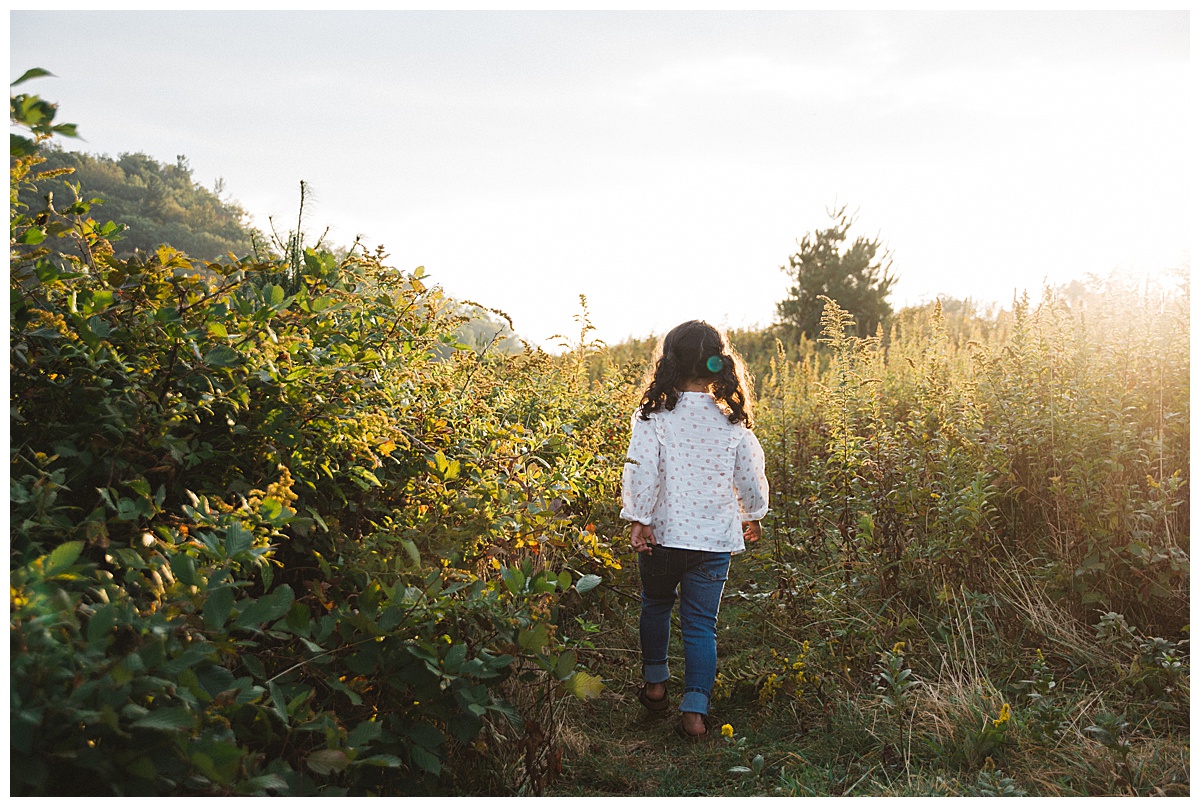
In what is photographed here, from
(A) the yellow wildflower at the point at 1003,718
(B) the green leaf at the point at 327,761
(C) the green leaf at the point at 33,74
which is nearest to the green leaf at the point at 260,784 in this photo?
(B) the green leaf at the point at 327,761

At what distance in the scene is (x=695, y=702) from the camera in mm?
3271

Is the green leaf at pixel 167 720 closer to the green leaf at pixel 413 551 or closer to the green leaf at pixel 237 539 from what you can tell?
the green leaf at pixel 237 539

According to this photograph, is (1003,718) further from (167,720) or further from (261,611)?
(167,720)

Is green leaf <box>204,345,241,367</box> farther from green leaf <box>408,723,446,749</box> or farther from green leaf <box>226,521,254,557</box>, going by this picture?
green leaf <box>408,723,446,749</box>

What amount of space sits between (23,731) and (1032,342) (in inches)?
169

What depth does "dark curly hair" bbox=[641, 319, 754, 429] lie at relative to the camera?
370 cm

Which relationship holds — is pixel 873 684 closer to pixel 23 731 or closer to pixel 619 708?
pixel 619 708

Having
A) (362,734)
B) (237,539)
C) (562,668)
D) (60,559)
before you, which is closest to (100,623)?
(60,559)

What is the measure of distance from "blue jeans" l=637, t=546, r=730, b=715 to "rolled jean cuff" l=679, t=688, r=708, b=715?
0.08 metres

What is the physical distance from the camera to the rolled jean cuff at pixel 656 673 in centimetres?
345

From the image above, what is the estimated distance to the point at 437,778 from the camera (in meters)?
2.27

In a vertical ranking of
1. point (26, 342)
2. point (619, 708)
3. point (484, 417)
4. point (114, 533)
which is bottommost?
point (619, 708)

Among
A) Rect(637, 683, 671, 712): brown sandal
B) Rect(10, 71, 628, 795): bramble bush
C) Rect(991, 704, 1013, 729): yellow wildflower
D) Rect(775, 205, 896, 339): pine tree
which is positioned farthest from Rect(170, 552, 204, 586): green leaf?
Rect(775, 205, 896, 339): pine tree

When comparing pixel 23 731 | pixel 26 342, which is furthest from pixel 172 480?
pixel 23 731
